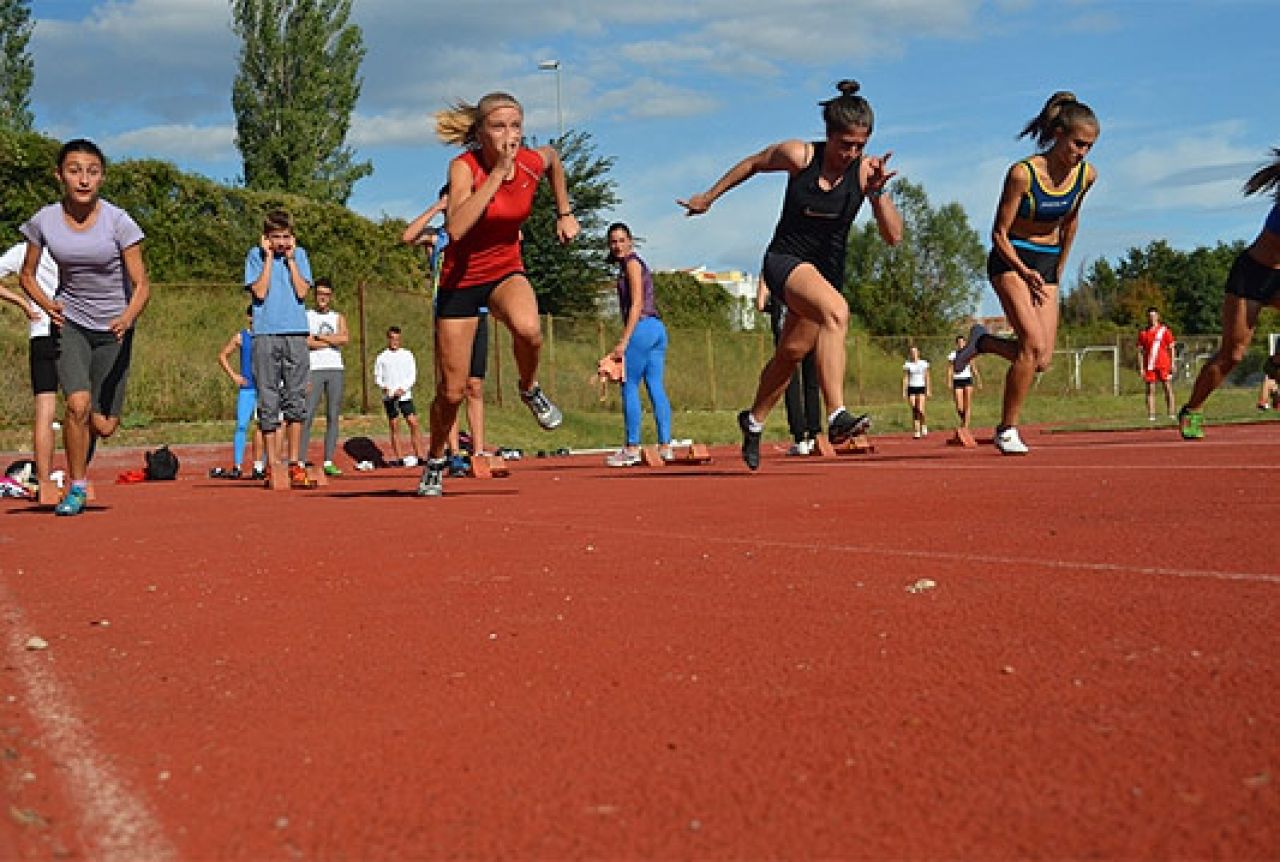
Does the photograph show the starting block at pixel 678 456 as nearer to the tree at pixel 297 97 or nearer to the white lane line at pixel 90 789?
the white lane line at pixel 90 789

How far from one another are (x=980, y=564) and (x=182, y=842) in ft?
10.0

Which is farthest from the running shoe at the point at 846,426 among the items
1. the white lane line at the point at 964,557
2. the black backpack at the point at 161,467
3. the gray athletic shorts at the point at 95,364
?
the black backpack at the point at 161,467

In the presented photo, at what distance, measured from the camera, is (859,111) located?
8.98 metres

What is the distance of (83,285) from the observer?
9133mm

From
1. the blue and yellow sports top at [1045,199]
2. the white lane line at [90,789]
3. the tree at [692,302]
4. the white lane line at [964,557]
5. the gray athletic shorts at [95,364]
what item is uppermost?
the tree at [692,302]

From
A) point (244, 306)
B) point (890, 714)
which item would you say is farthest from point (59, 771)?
point (244, 306)

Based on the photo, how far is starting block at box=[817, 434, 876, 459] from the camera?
13.4 m

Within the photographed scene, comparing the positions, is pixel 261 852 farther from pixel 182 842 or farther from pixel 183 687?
pixel 183 687

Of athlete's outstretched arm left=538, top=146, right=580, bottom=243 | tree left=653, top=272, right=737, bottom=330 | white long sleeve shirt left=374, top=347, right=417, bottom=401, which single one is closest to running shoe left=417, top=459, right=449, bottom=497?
athlete's outstretched arm left=538, top=146, right=580, bottom=243

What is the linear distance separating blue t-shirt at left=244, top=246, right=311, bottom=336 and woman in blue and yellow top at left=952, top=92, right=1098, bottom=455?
5190 millimetres

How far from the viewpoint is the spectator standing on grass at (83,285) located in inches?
355

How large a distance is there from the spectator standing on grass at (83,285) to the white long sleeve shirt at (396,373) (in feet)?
29.0

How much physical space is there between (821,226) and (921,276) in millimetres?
71191

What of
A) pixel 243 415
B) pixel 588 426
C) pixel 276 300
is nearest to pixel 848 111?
pixel 276 300
